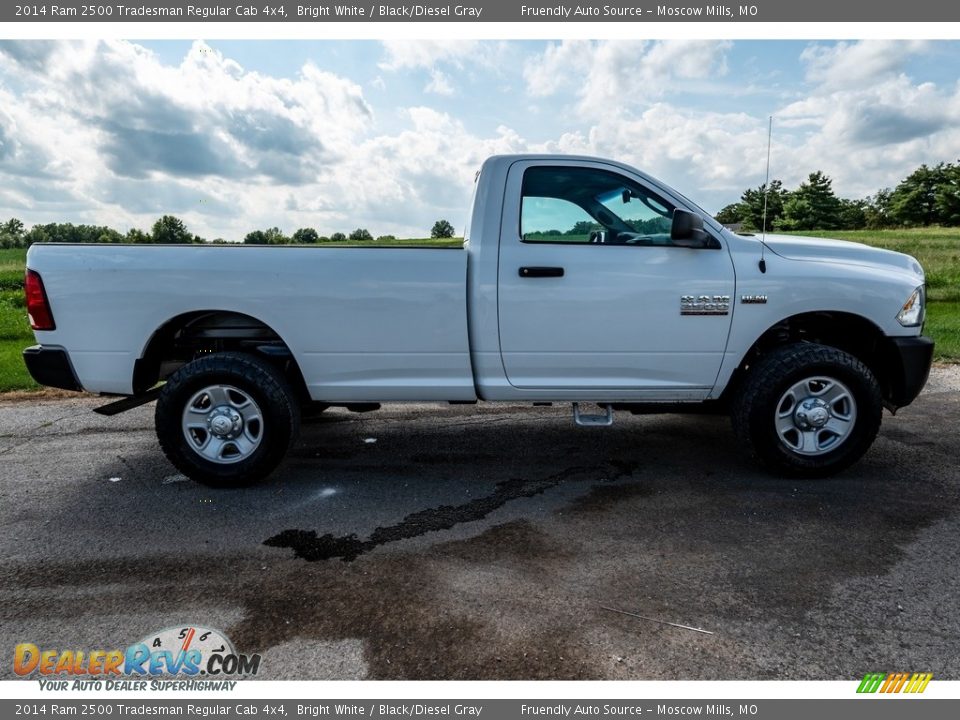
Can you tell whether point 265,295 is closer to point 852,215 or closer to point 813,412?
point 813,412

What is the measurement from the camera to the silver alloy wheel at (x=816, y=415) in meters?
3.92

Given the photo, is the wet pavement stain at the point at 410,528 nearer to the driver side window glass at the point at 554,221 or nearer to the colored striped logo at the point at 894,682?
the driver side window glass at the point at 554,221

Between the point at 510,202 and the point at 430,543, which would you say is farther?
the point at 510,202

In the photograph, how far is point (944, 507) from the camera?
3.64 metres

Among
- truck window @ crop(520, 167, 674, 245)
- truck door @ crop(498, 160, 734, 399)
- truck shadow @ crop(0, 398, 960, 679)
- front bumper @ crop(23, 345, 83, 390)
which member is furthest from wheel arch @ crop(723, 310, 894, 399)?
front bumper @ crop(23, 345, 83, 390)

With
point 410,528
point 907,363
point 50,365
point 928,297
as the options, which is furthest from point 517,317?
point 928,297

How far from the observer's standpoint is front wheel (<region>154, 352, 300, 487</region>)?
384 centimetres

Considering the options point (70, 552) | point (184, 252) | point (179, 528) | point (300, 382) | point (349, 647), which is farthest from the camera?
point (300, 382)

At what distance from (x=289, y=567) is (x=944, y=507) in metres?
3.76

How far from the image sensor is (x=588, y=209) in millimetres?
4055

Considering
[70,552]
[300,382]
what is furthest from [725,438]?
[70,552]

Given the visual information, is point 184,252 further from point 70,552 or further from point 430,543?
point 430,543

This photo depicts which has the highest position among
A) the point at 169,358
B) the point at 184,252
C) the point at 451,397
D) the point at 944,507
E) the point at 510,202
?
the point at 510,202

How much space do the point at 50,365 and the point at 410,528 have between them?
2.53 meters
